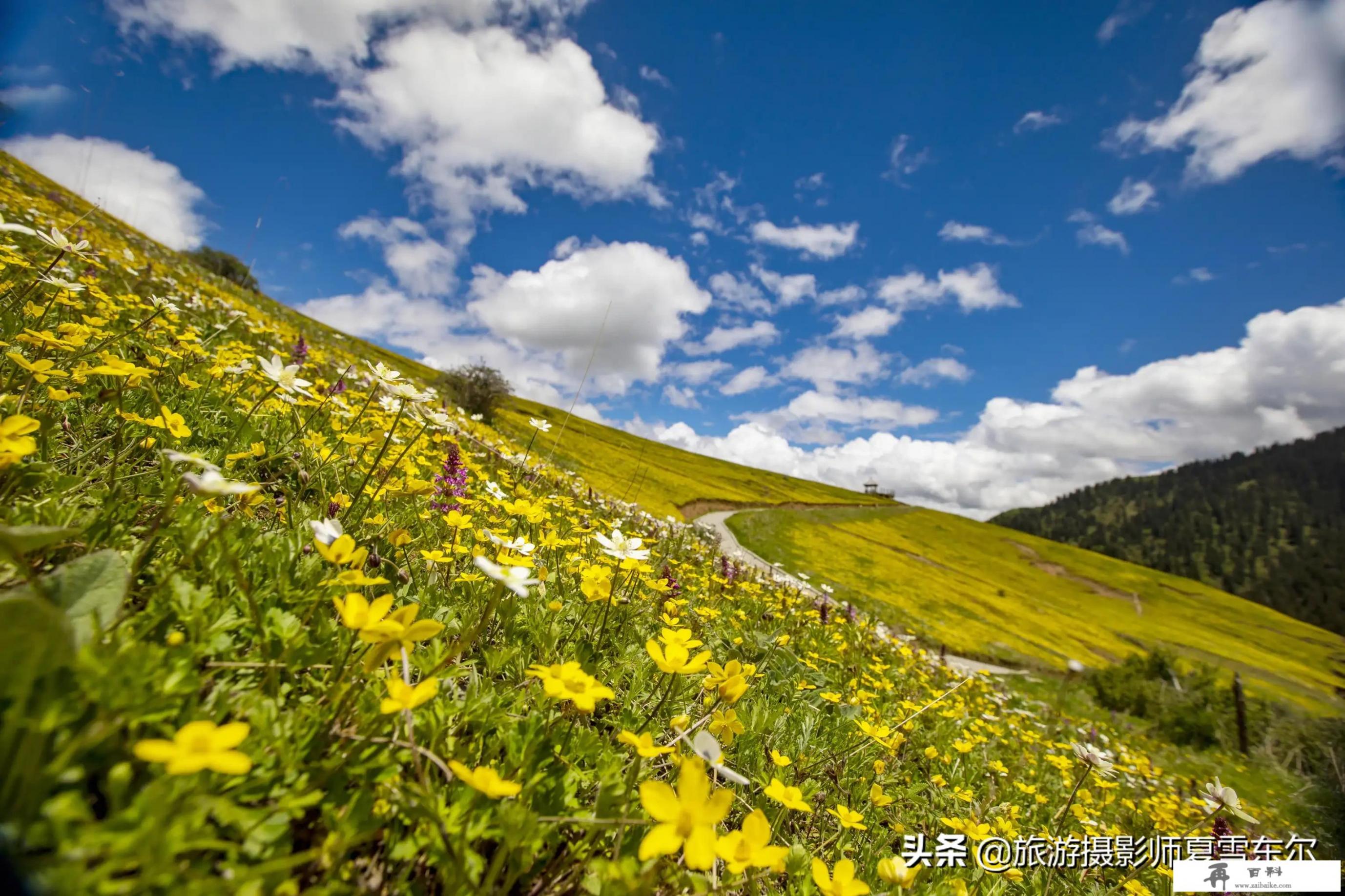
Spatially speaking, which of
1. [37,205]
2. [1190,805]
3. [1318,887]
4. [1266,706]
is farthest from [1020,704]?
[37,205]

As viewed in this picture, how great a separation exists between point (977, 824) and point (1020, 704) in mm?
9729

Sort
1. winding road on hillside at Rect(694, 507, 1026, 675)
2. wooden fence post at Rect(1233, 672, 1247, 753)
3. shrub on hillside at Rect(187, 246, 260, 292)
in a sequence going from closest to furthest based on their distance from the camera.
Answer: winding road on hillside at Rect(694, 507, 1026, 675) → wooden fence post at Rect(1233, 672, 1247, 753) → shrub on hillside at Rect(187, 246, 260, 292)

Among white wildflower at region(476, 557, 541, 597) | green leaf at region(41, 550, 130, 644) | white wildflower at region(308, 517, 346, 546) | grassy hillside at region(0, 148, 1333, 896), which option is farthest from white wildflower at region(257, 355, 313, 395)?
white wildflower at region(476, 557, 541, 597)

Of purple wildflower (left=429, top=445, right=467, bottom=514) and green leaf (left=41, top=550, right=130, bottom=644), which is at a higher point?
purple wildflower (left=429, top=445, right=467, bottom=514)

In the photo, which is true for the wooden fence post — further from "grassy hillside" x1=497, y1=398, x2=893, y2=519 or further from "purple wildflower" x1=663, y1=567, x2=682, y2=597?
"purple wildflower" x1=663, y1=567, x2=682, y2=597

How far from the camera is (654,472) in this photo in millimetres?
71375

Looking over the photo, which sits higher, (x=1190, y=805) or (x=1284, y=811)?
(x=1190, y=805)

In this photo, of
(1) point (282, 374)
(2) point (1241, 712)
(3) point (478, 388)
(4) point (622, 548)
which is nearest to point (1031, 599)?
(2) point (1241, 712)

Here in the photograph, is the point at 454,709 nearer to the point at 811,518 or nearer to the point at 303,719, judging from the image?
the point at 303,719

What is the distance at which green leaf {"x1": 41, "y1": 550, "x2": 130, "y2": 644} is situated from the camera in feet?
4.08

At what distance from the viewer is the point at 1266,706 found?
19.6m

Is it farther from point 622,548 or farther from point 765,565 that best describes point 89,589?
point 765,565

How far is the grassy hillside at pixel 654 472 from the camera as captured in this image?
17.7m

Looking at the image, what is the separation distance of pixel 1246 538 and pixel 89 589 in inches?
8910
